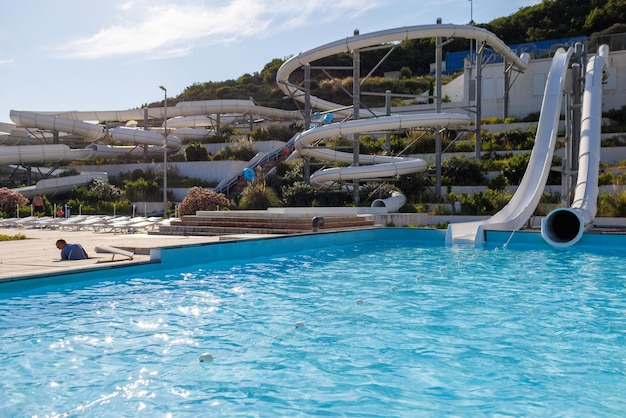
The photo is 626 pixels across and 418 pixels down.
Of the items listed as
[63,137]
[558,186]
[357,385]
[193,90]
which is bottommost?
[357,385]

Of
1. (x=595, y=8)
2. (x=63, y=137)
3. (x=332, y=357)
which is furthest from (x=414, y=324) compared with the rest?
(x=595, y=8)

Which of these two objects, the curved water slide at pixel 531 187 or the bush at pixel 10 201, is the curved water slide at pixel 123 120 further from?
the curved water slide at pixel 531 187

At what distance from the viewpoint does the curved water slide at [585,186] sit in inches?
494

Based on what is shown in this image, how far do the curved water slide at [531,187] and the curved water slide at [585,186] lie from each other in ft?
2.35

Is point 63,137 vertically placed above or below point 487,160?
above

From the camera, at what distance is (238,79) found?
202 ft

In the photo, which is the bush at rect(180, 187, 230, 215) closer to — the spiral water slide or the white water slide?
the spiral water slide

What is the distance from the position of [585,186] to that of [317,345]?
38.2 ft

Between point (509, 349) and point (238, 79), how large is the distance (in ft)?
194

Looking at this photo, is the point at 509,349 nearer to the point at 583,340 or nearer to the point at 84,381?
the point at 583,340

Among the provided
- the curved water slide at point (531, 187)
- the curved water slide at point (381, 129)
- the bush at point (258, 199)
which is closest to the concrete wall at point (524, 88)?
the curved water slide at point (381, 129)

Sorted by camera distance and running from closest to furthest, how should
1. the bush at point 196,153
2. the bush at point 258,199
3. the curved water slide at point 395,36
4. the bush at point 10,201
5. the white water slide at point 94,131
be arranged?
the curved water slide at point 395,36 < the bush at point 258,199 < the bush at point 10,201 < the white water slide at point 94,131 < the bush at point 196,153

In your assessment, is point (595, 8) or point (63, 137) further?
point (595, 8)

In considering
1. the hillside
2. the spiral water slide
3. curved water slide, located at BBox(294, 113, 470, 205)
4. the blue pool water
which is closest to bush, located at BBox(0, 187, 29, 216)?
the spiral water slide
